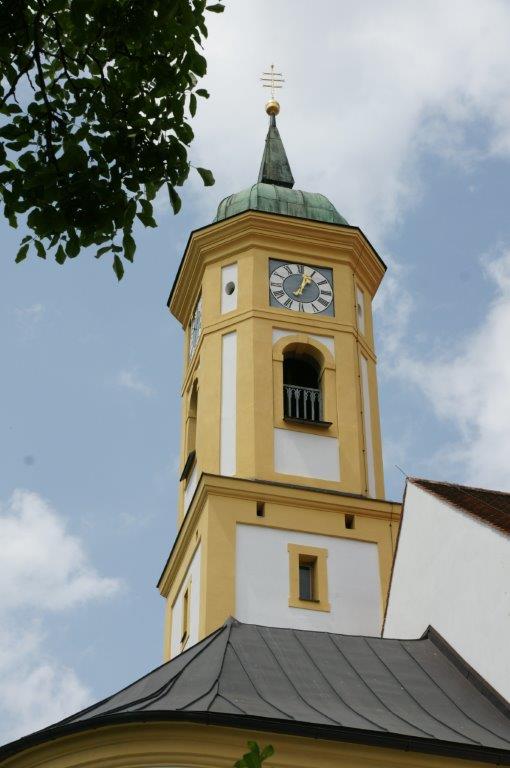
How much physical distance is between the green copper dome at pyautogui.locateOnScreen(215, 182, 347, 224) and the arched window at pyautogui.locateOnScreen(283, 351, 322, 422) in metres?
3.16

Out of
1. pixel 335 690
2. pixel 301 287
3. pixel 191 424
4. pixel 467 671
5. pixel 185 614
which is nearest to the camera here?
pixel 335 690

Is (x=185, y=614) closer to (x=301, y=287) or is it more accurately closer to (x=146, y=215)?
(x=301, y=287)

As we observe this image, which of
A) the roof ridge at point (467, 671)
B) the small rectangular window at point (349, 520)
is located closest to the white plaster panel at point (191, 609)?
the small rectangular window at point (349, 520)

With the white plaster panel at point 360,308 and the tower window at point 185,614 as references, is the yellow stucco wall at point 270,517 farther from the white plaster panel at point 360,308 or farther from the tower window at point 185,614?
the white plaster panel at point 360,308

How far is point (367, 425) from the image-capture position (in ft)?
77.0

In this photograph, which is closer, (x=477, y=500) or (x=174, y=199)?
(x=174, y=199)

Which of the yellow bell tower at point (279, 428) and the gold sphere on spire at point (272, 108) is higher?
the gold sphere on spire at point (272, 108)

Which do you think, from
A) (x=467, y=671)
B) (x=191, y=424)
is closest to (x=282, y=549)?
(x=191, y=424)

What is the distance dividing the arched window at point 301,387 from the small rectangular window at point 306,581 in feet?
9.31

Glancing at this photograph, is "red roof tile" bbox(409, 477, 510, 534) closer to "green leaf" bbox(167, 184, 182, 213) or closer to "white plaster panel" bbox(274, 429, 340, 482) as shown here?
"white plaster panel" bbox(274, 429, 340, 482)

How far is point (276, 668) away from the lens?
1465 cm

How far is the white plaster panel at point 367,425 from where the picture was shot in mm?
22703

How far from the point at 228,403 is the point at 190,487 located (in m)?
1.88

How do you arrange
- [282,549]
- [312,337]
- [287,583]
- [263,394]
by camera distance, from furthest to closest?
[312,337] → [263,394] → [282,549] → [287,583]
